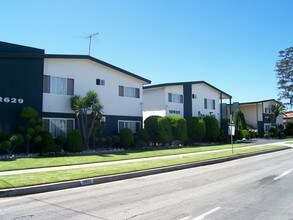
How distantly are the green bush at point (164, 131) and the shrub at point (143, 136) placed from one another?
4.82 ft

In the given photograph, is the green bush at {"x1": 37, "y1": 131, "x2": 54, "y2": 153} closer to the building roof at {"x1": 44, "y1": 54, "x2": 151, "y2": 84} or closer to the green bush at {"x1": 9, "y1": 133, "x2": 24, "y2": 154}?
the green bush at {"x1": 9, "y1": 133, "x2": 24, "y2": 154}

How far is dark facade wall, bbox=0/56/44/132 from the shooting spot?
69.4 ft

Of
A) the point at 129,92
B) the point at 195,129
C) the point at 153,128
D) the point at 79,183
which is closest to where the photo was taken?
the point at 79,183

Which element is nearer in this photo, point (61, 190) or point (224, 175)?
point (61, 190)

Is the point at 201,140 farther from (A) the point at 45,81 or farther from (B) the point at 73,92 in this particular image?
(A) the point at 45,81

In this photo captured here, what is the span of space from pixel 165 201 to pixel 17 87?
1684 cm

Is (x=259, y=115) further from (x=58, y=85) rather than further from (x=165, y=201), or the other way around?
(x=165, y=201)

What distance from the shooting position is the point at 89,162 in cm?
1669

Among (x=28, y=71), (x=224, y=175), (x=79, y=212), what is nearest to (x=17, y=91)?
(x=28, y=71)

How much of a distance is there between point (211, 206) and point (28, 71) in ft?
60.5

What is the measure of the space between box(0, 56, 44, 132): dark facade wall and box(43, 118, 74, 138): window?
1.15 m

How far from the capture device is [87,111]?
25328mm

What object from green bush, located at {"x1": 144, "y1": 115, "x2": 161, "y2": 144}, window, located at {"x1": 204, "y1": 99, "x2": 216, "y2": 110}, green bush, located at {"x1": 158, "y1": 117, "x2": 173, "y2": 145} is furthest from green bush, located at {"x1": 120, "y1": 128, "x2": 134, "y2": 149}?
window, located at {"x1": 204, "y1": 99, "x2": 216, "y2": 110}

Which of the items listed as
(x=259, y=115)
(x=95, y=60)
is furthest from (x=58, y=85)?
(x=259, y=115)
